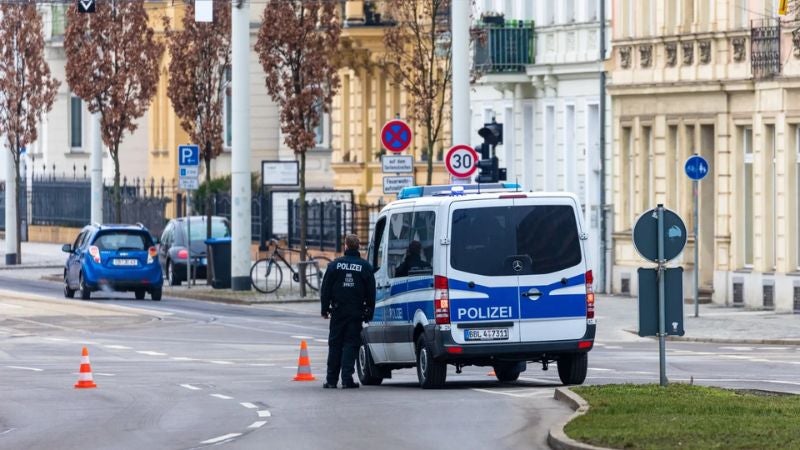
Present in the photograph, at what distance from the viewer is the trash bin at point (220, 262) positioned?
2004 inches

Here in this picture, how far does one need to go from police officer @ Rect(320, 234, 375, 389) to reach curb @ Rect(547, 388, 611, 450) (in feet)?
9.56

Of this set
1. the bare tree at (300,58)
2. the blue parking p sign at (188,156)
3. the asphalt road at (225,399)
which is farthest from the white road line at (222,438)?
the blue parking p sign at (188,156)

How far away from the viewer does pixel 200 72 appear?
180 ft

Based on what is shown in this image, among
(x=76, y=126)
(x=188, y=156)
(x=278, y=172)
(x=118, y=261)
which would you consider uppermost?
(x=76, y=126)

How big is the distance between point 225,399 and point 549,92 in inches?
1212

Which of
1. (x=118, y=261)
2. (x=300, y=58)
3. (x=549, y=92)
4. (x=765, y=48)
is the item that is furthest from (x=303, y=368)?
(x=549, y=92)

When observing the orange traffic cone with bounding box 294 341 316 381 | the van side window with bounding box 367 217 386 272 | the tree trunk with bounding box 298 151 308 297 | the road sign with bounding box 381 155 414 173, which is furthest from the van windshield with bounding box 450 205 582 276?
the tree trunk with bounding box 298 151 308 297

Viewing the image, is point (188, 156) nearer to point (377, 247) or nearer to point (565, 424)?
point (377, 247)

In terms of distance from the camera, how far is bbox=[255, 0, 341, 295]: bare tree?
47.1 meters

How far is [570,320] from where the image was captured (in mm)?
23562

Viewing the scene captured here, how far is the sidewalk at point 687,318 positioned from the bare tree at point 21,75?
820 centimetres

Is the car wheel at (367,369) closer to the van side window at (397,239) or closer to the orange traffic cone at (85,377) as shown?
the van side window at (397,239)

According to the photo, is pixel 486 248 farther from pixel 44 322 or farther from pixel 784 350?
pixel 44 322

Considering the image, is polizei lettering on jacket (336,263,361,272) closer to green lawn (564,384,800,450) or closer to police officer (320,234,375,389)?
police officer (320,234,375,389)
